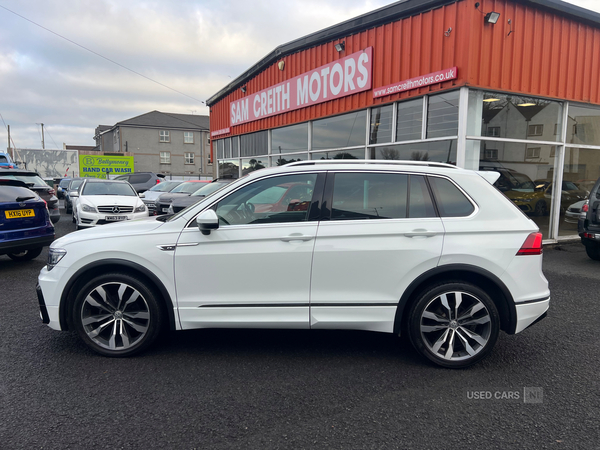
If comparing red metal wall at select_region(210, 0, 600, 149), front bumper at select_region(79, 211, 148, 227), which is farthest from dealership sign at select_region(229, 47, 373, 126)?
front bumper at select_region(79, 211, 148, 227)

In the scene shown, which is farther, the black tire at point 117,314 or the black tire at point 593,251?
the black tire at point 593,251

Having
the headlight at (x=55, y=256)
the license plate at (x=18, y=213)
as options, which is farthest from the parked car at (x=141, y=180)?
the headlight at (x=55, y=256)

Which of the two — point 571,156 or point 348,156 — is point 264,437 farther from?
point 571,156

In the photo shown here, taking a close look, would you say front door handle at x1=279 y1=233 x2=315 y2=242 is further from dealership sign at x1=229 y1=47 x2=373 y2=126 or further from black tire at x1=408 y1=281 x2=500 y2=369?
dealership sign at x1=229 y1=47 x2=373 y2=126

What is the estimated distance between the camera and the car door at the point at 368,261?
10.9ft

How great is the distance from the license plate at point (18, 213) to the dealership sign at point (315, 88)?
302 inches

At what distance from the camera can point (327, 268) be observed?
10.9 ft

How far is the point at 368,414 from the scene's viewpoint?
273cm

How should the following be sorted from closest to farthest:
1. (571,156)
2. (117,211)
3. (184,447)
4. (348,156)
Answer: (184,447) < (571,156) < (117,211) < (348,156)

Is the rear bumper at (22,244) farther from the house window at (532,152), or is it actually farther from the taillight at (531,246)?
the house window at (532,152)

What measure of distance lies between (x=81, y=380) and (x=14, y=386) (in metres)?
0.46

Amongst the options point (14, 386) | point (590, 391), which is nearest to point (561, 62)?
point (590, 391)

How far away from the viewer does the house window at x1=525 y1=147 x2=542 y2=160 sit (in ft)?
30.1

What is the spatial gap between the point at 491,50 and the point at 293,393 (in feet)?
26.0
